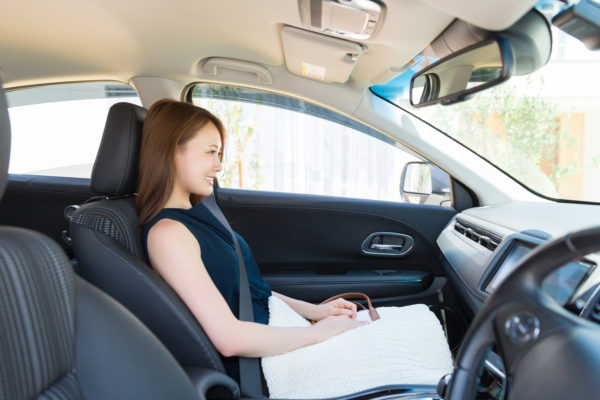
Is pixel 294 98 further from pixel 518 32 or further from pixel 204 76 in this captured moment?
pixel 518 32

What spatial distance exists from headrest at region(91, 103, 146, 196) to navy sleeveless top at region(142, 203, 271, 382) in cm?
17

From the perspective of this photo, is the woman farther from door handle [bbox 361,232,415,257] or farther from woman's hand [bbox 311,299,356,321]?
door handle [bbox 361,232,415,257]

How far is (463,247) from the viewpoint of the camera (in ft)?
6.64

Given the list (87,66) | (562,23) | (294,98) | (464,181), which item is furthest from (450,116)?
(87,66)

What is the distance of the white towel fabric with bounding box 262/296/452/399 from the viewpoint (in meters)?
1.25

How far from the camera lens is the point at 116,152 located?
4.76 ft

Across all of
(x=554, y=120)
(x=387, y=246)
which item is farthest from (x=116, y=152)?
(x=554, y=120)

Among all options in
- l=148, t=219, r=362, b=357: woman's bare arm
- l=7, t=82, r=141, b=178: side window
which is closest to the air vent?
l=148, t=219, r=362, b=357: woman's bare arm

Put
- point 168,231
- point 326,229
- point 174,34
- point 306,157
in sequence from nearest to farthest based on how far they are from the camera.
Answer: point 168,231
point 174,34
point 326,229
point 306,157

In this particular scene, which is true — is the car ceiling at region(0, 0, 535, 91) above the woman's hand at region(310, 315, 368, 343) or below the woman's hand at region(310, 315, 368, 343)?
above

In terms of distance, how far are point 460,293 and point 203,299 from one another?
1233 millimetres

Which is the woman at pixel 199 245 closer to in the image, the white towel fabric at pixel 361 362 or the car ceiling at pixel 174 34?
the white towel fabric at pixel 361 362

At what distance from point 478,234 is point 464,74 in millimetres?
702

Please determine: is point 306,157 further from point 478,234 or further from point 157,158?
point 157,158
